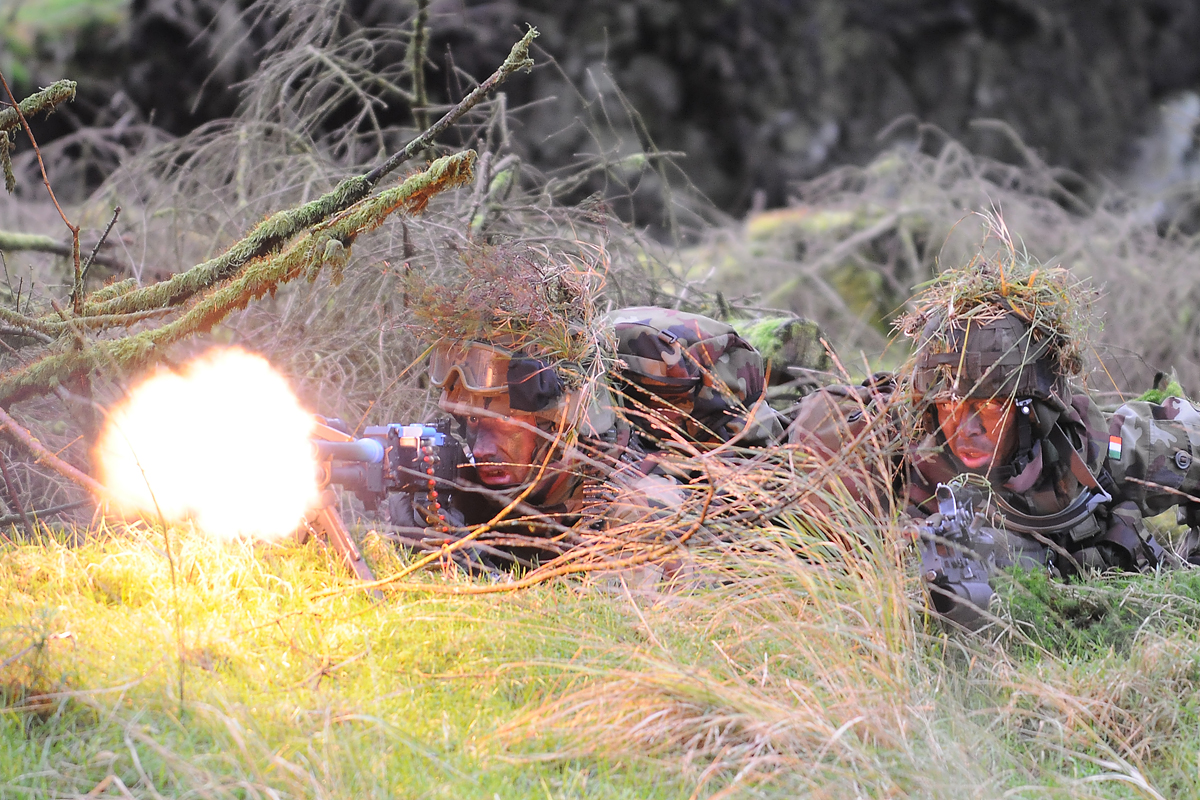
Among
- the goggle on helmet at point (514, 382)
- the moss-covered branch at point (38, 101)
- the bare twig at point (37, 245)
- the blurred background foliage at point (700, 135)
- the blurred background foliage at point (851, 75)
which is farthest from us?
the blurred background foliage at point (851, 75)

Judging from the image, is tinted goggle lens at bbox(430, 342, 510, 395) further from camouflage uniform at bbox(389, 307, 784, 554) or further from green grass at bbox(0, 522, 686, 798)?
green grass at bbox(0, 522, 686, 798)

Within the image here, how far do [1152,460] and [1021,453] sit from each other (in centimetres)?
51

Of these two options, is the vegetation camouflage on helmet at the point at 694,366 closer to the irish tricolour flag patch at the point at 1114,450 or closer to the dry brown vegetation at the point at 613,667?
the dry brown vegetation at the point at 613,667

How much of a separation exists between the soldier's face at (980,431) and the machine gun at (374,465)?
1585 millimetres

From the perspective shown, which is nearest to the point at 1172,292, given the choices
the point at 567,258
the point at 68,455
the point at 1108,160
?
the point at 1108,160

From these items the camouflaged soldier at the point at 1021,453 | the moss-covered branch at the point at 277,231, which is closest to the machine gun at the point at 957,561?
the camouflaged soldier at the point at 1021,453

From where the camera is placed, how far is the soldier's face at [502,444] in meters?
3.47

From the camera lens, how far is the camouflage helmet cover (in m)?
3.22

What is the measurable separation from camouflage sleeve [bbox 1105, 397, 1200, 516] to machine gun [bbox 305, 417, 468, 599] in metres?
2.20

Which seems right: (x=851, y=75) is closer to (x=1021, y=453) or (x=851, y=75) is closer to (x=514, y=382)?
(x=1021, y=453)

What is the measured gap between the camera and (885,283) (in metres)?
8.45

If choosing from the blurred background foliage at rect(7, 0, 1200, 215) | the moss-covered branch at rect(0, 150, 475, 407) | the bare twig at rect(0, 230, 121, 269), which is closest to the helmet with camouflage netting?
the moss-covered branch at rect(0, 150, 475, 407)

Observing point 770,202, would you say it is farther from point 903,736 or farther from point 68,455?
point 903,736

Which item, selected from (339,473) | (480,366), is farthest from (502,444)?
(339,473)
